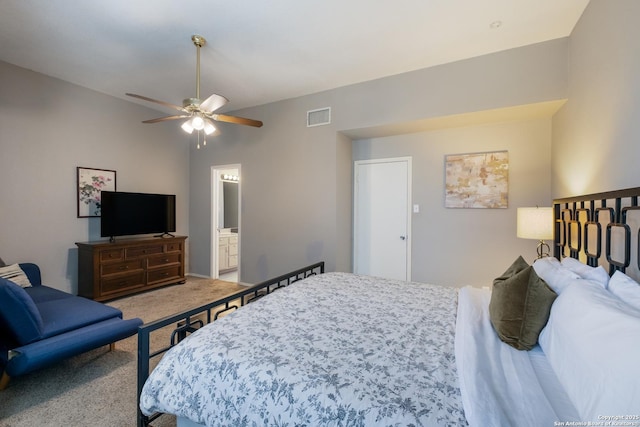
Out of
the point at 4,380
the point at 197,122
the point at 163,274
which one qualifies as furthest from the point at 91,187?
the point at 4,380

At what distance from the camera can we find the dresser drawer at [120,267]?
377cm

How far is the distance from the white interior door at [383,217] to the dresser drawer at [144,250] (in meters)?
3.10

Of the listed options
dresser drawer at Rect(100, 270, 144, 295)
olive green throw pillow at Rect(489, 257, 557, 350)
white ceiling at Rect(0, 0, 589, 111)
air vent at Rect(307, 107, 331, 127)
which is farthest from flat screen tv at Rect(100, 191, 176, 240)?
olive green throw pillow at Rect(489, 257, 557, 350)

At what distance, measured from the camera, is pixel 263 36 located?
2.75 meters

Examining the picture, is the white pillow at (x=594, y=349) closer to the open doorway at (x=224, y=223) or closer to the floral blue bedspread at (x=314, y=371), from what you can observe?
the floral blue bedspread at (x=314, y=371)

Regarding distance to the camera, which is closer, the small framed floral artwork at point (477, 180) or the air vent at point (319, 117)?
the small framed floral artwork at point (477, 180)

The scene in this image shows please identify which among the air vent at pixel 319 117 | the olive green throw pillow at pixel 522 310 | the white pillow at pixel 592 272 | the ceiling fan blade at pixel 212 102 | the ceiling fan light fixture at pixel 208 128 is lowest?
the olive green throw pillow at pixel 522 310

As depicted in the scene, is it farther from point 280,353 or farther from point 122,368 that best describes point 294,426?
point 122,368

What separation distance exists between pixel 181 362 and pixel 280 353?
1.52ft

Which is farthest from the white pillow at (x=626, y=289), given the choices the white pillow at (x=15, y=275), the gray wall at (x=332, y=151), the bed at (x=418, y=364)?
the white pillow at (x=15, y=275)

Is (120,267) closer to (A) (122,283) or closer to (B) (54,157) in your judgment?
(A) (122,283)

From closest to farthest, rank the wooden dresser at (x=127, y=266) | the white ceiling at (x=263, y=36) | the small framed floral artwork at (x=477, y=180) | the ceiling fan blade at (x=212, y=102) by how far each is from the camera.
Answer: the white ceiling at (x=263, y=36)
the ceiling fan blade at (x=212, y=102)
the small framed floral artwork at (x=477, y=180)
the wooden dresser at (x=127, y=266)

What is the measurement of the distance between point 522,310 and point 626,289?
39cm

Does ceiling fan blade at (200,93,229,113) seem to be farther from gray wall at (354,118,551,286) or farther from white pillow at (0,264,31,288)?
white pillow at (0,264,31,288)
